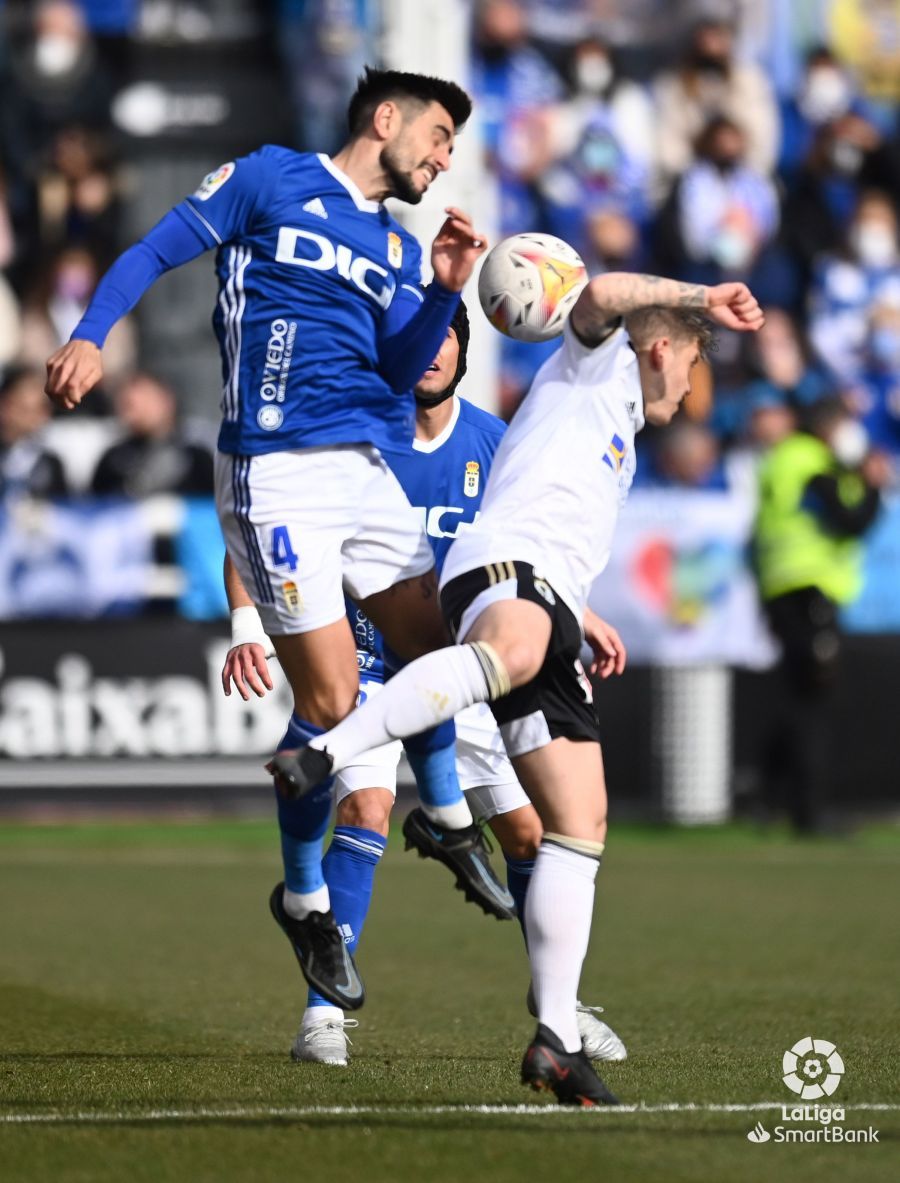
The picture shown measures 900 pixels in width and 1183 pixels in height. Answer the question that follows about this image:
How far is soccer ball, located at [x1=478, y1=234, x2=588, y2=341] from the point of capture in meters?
5.23

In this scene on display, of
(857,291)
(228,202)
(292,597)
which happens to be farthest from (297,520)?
(857,291)

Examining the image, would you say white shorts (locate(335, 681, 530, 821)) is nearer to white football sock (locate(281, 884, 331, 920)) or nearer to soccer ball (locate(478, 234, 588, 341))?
white football sock (locate(281, 884, 331, 920))

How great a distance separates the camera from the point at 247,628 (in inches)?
232

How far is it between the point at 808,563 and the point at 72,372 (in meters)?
7.77

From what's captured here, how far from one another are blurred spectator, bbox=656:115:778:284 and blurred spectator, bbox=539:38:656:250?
0.39 meters

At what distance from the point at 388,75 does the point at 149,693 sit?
7.36 metres

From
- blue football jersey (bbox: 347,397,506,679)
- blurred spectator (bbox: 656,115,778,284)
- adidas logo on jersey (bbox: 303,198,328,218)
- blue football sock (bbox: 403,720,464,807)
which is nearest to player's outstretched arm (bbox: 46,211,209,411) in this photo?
adidas logo on jersey (bbox: 303,198,328,218)

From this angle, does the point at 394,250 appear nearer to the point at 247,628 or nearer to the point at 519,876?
the point at 247,628

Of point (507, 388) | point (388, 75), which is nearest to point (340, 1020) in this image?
point (388, 75)

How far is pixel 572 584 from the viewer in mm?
4887

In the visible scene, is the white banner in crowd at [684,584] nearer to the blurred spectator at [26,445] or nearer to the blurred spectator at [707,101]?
the blurred spectator at [26,445]

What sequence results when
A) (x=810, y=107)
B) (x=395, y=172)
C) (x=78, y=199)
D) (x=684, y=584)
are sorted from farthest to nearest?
(x=810, y=107), (x=78, y=199), (x=684, y=584), (x=395, y=172)

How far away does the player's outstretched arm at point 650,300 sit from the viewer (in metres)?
4.70

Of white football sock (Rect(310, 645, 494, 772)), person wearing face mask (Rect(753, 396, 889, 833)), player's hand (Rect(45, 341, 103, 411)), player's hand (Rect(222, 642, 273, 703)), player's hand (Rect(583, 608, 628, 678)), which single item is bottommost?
person wearing face mask (Rect(753, 396, 889, 833))
